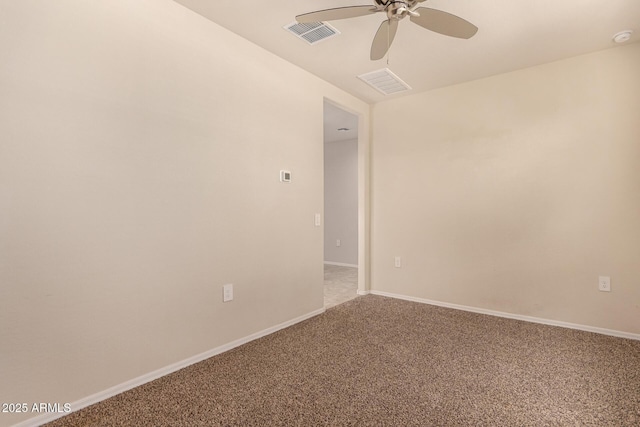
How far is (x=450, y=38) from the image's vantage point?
2.48 m

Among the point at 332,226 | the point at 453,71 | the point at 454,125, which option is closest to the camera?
the point at 453,71

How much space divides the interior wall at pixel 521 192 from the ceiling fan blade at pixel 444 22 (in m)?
1.74

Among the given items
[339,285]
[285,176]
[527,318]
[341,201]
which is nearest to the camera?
[285,176]

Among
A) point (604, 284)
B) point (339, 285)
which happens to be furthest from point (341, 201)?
point (604, 284)

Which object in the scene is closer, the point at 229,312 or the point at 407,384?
the point at 407,384

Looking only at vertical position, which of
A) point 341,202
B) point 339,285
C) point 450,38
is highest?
point 450,38

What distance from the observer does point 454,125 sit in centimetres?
351

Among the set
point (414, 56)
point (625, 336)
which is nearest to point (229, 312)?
point (414, 56)

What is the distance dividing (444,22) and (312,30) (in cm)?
103

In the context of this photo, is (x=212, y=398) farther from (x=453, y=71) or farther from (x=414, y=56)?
(x=453, y=71)

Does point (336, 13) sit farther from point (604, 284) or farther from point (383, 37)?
point (604, 284)

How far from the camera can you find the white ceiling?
213cm

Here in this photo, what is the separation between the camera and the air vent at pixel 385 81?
10.4ft

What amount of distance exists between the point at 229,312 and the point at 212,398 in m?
0.72
